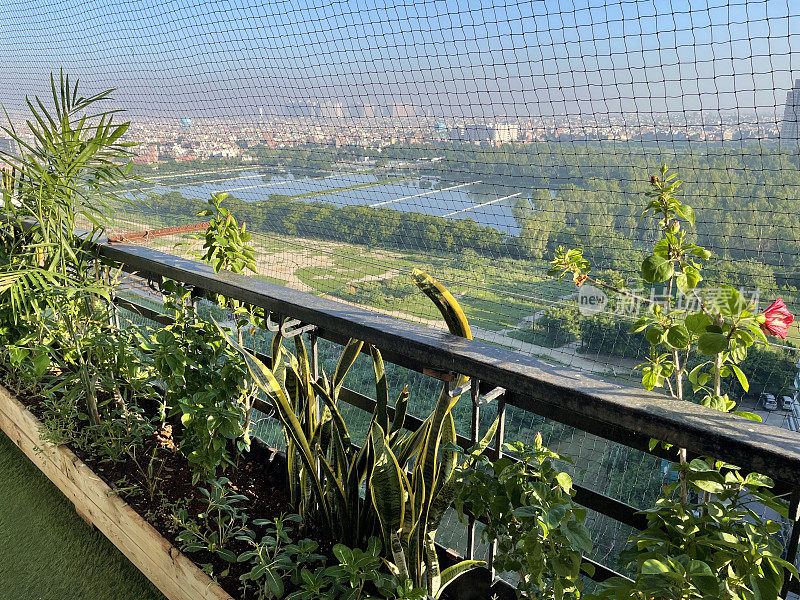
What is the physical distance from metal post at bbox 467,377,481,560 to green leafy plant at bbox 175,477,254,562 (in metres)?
0.55

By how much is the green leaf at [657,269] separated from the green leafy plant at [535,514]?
1.07 ft

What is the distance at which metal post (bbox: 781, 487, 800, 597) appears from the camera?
2.63 ft

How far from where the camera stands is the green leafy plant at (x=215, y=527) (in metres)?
1.44

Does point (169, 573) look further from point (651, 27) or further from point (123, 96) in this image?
point (123, 96)

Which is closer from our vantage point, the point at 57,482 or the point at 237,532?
the point at 237,532

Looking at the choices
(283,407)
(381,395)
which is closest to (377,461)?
(381,395)

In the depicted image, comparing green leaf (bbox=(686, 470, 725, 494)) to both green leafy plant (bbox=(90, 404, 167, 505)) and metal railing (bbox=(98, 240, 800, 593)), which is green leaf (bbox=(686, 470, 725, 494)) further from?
green leafy plant (bbox=(90, 404, 167, 505))

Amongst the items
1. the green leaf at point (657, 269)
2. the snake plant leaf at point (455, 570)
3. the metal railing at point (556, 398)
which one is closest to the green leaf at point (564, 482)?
the metal railing at point (556, 398)

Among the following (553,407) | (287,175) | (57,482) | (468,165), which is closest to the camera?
(553,407)

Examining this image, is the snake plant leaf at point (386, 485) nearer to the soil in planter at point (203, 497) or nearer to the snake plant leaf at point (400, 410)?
the snake plant leaf at point (400, 410)

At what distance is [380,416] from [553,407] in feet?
1.26

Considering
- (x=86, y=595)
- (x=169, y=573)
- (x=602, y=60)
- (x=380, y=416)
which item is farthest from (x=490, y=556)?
(x=602, y=60)

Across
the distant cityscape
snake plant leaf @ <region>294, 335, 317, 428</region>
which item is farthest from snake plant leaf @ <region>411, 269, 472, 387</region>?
the distant cityscape

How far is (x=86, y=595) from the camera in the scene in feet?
5.49
